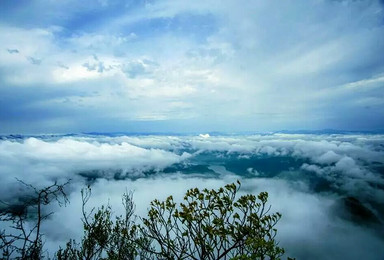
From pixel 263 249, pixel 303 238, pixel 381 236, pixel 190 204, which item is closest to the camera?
pixel 263 249

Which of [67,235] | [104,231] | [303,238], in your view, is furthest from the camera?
[303,238]

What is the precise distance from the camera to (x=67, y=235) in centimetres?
15488

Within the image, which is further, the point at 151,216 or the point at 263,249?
the point at 151,216

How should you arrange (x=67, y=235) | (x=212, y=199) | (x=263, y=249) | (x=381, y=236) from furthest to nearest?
(x=381, y=236)
(x=67, y=235)
(x=212, y=199)
(x=263, y=249)

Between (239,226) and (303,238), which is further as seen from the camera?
(303,238)

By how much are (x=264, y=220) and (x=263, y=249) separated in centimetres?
130

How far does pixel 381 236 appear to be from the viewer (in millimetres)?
184875

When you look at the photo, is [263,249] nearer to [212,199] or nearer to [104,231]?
[212,199]

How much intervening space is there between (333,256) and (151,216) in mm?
218418

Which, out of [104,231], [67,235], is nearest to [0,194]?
[67,235]

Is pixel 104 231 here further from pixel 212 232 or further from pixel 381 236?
pixel 381 236

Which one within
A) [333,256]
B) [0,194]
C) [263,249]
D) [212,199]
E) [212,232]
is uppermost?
[212,199]

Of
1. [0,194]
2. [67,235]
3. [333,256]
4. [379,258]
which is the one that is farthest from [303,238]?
[0,194]

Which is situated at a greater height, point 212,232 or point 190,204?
point 190,204
